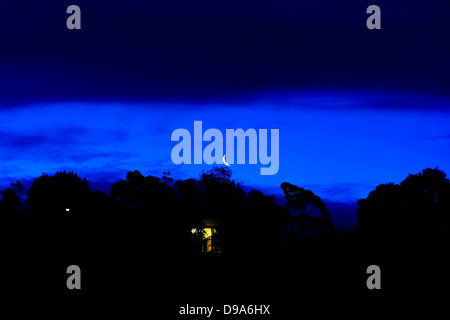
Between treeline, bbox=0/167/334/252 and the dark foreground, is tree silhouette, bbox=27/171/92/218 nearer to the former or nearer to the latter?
treeline, bbox=0/167/334/252

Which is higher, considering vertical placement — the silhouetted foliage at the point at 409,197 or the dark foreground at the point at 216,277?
the silhouetted foliage at the point at 409,197

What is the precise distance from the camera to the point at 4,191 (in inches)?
2822

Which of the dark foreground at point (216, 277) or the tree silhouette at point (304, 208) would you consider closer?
the dark foreground at point (216, 277)

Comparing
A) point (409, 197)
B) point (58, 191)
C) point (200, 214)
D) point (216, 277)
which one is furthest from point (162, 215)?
point (58, 191)

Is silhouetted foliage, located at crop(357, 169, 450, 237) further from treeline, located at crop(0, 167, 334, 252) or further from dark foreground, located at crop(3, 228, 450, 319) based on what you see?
dark foreground, located at crop(3, 228, 450, 319)

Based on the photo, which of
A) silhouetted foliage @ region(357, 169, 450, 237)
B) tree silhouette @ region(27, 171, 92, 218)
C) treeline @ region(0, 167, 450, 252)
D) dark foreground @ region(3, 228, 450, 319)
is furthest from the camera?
tree silhouette @ region(27, 171, 92, 218)

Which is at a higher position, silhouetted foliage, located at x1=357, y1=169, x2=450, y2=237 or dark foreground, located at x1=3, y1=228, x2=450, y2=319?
silhouetted foliage, located at x1=357, y1=169, x2=450, y2=237

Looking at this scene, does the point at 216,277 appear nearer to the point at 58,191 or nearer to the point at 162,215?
the point at 162,215

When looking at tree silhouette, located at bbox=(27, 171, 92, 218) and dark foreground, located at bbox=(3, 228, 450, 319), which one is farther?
tree silhouette, located at bbox=(27, 171, 92, 218)

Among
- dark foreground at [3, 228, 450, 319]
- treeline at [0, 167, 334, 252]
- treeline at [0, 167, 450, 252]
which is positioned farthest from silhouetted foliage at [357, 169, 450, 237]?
dark foreground at [3, 228, 450, 319]

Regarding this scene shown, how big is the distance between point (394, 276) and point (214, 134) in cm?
887

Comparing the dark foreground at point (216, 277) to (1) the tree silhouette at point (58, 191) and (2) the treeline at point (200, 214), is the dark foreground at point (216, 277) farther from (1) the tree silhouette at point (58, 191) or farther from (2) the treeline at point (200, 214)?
(1) the tree silhouette at point (58, 191)

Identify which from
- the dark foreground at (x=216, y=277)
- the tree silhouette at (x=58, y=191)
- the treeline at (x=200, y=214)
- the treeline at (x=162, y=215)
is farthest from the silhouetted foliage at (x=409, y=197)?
the tree silhouette at (x=58, y=191)

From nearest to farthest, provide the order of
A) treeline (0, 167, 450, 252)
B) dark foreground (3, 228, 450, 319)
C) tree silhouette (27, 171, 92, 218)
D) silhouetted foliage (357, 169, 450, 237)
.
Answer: dark foreground (3, 228, 450, 319) < treeline (0, 167, 450, 252) < silhouetted foliage (357, 169, 450, 237) < tree silhouette (27, 171, 92, 218)
